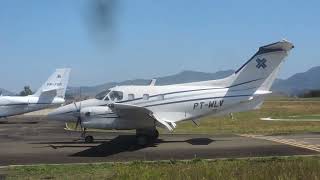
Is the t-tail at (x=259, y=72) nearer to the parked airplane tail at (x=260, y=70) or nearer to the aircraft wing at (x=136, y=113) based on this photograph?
the parked airplane tail at (x=260, y=70)

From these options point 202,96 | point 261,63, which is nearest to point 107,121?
point 202,96

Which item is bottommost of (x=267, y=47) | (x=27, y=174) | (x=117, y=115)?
(x=27, y=174)

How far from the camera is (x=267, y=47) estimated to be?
83.6ft

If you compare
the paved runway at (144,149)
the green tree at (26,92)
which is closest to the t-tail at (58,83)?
the paved runway at (144,149)

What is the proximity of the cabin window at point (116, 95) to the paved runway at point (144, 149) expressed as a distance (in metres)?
2.15

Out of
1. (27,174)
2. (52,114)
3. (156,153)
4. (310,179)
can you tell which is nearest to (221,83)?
(156,153)

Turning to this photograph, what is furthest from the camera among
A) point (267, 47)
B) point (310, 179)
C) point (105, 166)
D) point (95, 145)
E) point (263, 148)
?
point (267, 47)

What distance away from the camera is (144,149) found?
22.0 m

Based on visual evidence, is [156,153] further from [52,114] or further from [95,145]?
[52,114]

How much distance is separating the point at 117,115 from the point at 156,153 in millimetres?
4119

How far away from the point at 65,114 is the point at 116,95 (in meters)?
2.76

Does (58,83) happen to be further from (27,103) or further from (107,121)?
(107,121)

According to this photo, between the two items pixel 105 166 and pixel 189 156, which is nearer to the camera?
pixel 105 166

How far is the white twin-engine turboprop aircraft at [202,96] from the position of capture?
82.5ft
